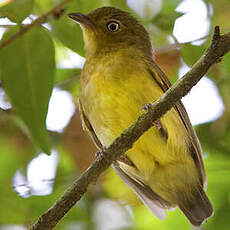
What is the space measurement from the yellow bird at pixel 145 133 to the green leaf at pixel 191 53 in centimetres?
39

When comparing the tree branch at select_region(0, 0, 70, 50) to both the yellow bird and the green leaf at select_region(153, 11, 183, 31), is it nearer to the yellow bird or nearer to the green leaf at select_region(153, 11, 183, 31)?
the yellow bird

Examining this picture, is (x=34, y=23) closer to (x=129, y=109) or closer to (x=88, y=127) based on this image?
(x=129, y=109)

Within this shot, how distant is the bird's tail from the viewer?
160 inches

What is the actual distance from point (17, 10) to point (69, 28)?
73cm

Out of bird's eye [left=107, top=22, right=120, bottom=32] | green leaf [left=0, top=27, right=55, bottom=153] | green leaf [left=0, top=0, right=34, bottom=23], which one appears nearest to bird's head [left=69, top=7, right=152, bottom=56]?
bird's eye [left=107, top=22, right=120, bottom=32]

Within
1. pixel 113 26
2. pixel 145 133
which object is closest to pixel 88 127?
pixel 145 133

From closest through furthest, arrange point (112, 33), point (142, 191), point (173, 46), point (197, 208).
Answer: point (173, 46)
point (197, 208)
point (142, 191)
point (112, 33)

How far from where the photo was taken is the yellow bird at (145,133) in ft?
12.6

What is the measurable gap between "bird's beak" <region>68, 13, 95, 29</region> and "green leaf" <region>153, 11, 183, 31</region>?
56 centimetres

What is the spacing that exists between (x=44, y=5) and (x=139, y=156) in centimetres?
134

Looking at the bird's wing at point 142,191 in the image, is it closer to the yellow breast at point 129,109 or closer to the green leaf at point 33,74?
the yellow breast at point 129,109

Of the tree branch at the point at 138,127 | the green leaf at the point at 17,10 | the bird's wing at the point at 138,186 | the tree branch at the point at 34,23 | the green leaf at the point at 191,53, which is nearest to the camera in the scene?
the tree branch at the point at 138,127

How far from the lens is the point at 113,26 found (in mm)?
4742

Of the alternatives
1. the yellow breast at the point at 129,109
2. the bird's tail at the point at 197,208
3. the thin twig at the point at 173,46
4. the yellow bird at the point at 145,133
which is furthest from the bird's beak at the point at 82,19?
the bird's tail at the point at 197,208
